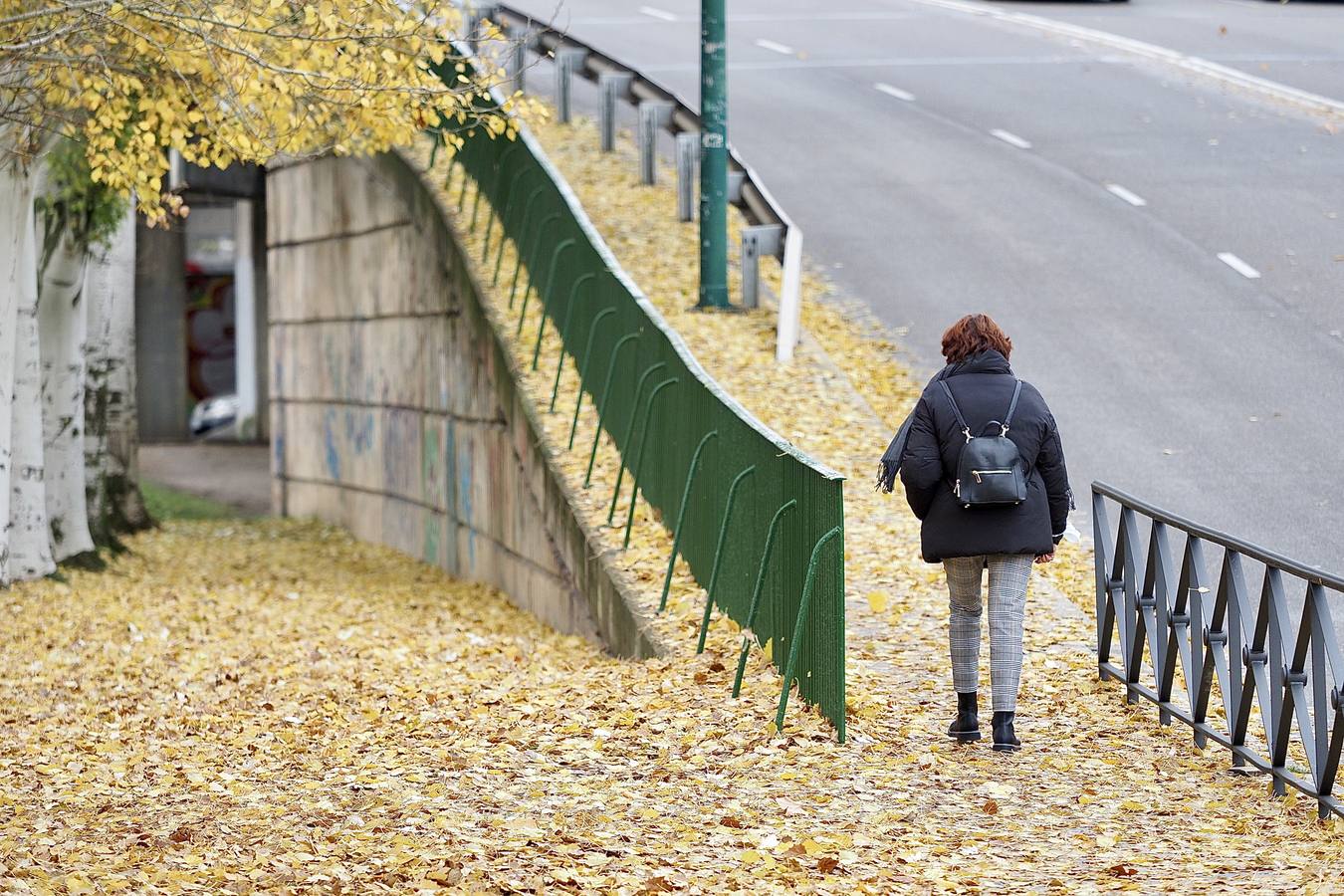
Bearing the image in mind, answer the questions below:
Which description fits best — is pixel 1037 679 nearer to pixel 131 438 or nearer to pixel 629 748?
pixel 629 748

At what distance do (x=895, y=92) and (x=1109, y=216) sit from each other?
23.8 feet

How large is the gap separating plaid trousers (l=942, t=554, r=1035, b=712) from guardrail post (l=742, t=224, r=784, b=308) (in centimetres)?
869

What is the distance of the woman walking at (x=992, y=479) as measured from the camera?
715 cm

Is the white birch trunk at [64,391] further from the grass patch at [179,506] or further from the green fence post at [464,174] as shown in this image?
the grass patch at [179,506]

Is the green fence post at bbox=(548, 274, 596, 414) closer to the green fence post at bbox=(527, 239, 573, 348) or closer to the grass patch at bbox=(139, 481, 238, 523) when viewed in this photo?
the green fence post at bbox=(527, 239, 573, 348)

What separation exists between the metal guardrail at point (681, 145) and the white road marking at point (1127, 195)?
4.07 m

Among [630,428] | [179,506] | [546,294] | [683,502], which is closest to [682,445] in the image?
[683,502]

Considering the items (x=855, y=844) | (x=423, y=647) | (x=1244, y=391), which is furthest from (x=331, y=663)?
(x=1244, y=391)

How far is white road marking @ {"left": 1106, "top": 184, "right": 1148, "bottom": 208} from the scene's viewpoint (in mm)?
18938

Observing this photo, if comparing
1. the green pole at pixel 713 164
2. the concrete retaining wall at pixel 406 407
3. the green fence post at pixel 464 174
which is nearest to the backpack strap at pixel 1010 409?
the concrete retaining wall at pixel 406 407

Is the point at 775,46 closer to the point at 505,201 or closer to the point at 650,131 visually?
the point at 650,131

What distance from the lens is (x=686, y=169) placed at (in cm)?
1852

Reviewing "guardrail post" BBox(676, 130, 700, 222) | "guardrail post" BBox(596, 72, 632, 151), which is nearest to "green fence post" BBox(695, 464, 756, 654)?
"guardrail post" BBox(676, 130, 700, 222)

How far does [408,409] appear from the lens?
2027 centimetres
